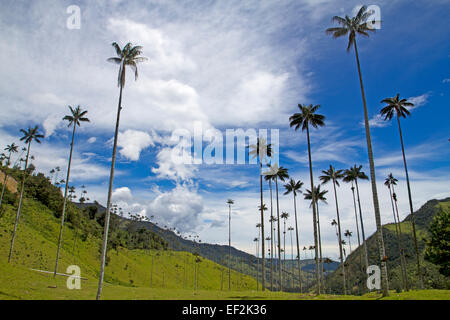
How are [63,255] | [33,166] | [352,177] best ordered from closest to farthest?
[352,177]
[63,255]
[33,166]

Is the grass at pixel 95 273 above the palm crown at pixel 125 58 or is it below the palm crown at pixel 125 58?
below

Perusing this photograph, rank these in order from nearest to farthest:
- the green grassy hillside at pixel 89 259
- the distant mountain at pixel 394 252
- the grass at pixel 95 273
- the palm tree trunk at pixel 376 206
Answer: the palm tree trunk at pixel 376 206, the grass at pixel 95 273, the green grassy hillside at pixel 89 259, the distant mountain at pixel 394 252

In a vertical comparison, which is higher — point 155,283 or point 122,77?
point 122,77

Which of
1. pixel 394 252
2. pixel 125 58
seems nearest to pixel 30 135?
pixel 125 58

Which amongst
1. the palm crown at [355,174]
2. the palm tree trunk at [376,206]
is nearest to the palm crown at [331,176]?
the palm crown at [355,174]

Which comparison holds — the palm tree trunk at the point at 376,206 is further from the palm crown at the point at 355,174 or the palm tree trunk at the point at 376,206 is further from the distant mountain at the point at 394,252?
the distant mountain at the point at 394,252

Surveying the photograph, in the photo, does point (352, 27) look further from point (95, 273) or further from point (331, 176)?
point (95, 273)

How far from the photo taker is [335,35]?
32438 millimetres

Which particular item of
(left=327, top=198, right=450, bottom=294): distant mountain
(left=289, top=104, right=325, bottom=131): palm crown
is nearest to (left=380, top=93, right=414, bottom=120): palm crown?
(left=289, top=104, right=325, bottom=131): palm crown

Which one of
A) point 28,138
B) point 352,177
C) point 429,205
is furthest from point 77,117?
point 429,205

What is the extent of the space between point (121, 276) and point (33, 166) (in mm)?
75239

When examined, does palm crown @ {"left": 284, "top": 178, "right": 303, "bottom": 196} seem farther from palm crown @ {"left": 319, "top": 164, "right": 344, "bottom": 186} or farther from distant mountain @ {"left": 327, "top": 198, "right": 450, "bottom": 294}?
distant mountain @ {"left": 327, "top": 198, "right": 450, "bottom": 294}
